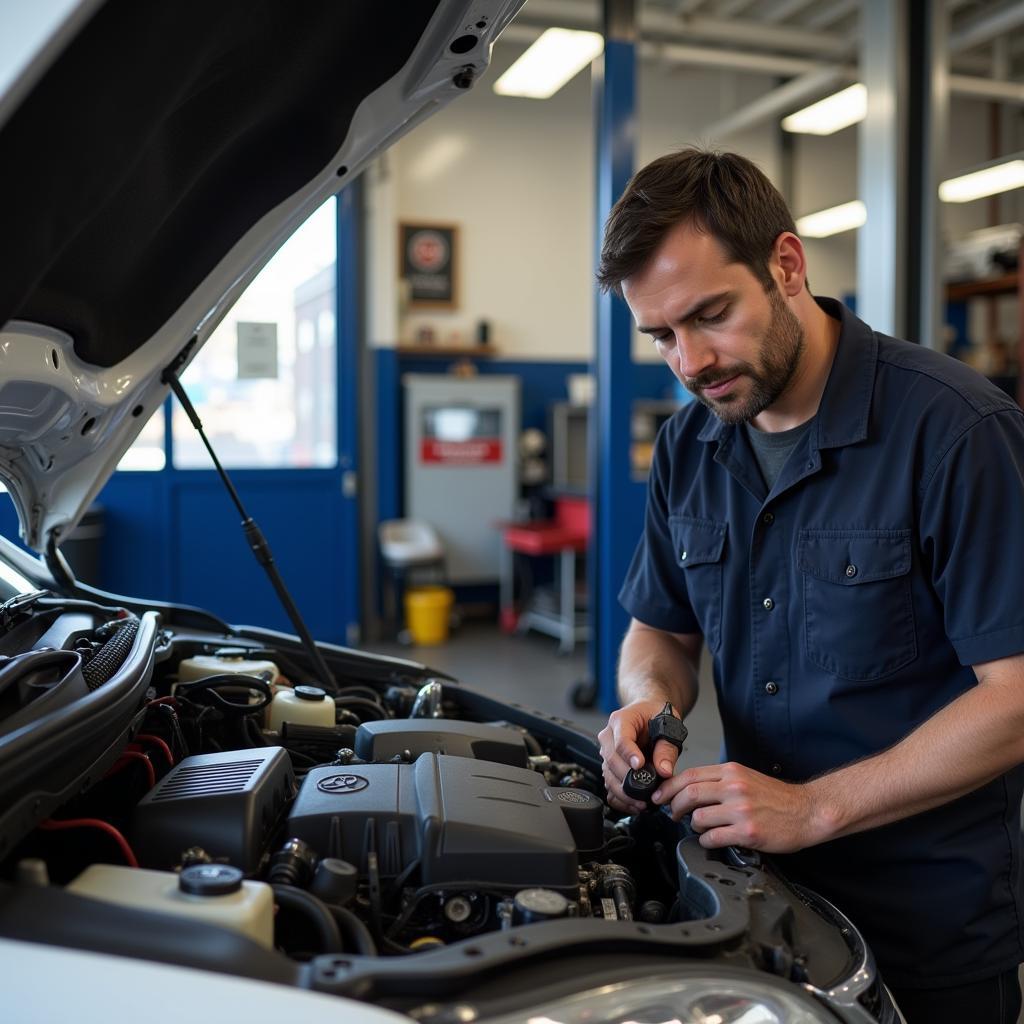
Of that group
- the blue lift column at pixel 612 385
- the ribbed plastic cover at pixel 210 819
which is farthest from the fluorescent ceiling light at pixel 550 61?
the ribbed plastic cover at pixel 210 819

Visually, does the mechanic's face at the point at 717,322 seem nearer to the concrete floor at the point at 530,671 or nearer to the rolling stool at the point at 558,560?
the concrete floor at the point at 530,671

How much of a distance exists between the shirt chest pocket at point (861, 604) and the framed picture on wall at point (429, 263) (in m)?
6.08

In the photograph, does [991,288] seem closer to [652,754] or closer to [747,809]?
[652,754]

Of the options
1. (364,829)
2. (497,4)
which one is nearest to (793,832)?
(364,829)

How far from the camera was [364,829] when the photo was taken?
3.44ft

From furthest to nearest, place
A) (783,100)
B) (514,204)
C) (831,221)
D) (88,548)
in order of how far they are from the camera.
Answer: (831,221)
(514,204)
(783,100)
(88,548)

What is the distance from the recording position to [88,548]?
4910mm

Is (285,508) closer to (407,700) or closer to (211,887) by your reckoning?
(407,700)

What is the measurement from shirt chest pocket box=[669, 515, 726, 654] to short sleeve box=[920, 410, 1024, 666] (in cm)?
33

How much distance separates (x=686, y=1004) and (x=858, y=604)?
24.9 inches

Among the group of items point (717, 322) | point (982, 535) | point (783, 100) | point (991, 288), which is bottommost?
point (982, 535)

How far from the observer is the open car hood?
898 millimetres

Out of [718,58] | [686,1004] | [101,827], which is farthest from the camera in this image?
[718,58]

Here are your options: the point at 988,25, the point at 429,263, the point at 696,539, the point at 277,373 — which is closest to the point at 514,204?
the point at 429,263
